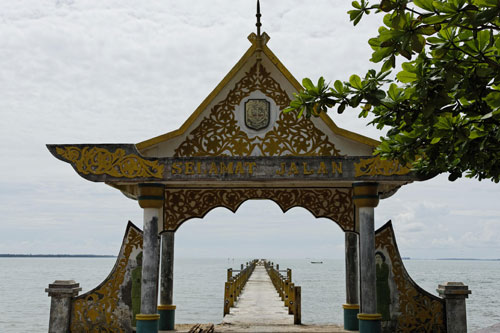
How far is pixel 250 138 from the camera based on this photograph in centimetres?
1038

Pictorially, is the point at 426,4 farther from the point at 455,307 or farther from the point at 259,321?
the point at 259,321

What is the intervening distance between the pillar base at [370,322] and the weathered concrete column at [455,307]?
5.67 feet

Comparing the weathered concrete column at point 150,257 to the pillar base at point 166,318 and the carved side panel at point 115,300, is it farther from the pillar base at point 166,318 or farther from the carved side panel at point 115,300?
the pillar base at point 166,318

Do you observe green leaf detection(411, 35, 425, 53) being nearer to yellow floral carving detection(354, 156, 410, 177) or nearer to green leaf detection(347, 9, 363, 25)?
green leaf detection(347, 9, 363, 25)

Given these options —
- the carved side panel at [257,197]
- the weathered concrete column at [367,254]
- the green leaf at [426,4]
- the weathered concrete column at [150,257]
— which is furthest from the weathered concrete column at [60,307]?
the green leaf at [426,4]

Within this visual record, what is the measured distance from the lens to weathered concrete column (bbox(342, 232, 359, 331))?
12.5 m

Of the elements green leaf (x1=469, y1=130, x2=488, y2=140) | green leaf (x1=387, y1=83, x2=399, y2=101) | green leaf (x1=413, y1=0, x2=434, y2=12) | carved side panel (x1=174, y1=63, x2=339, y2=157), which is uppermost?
carved side panel (x1=174, y1=63, x2=339, y2=157)

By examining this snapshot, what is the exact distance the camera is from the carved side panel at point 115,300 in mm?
10844

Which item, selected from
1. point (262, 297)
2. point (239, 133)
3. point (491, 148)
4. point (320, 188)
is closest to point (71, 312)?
point (239, 133)

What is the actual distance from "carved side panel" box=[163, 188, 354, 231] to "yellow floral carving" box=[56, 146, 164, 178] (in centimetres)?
157

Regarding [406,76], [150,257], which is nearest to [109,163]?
[150,257]

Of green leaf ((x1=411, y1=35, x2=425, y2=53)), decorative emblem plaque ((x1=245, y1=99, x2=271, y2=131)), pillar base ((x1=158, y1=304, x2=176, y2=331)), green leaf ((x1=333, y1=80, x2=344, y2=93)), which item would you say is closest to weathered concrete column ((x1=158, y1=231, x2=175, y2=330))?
pillar base ((x1=158, y1=304, x2=176, y2=331))

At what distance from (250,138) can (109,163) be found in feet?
8.80

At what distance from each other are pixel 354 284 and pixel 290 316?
3.83m
